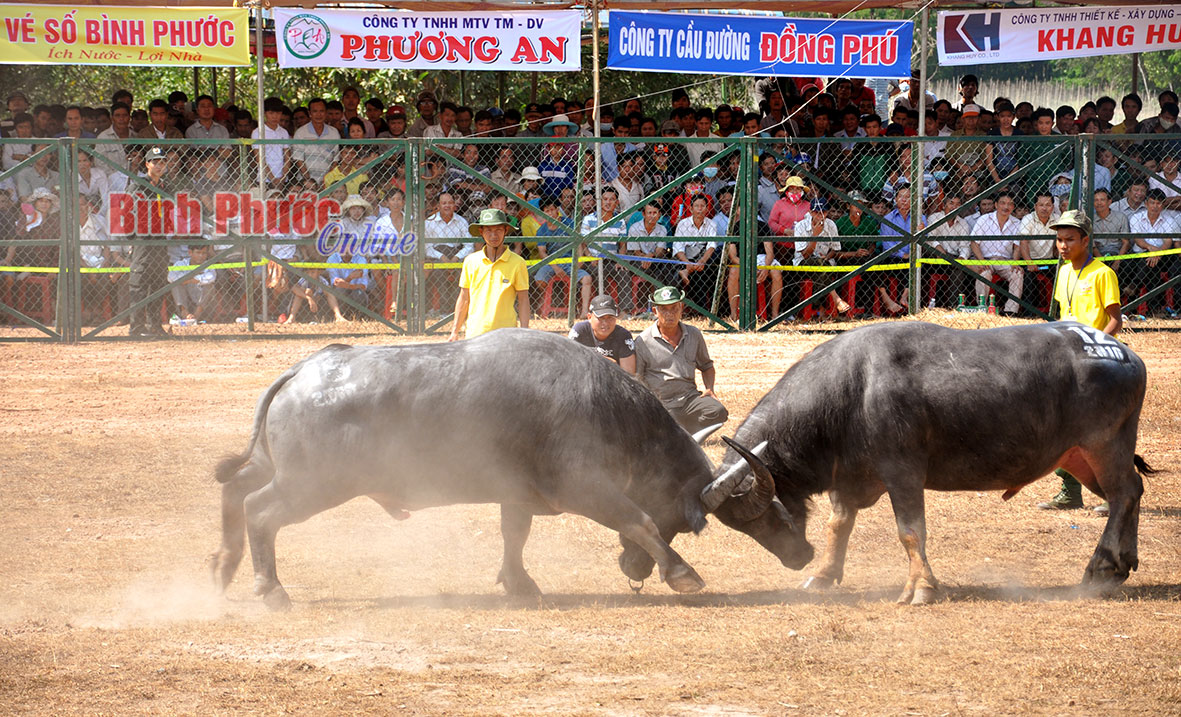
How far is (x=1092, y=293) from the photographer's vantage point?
27.8 feet

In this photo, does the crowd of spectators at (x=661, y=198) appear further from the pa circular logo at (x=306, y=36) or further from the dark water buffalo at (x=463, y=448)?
the dark water buffalo at (x=463, y=448)

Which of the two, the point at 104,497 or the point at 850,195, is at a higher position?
the point at 850,195

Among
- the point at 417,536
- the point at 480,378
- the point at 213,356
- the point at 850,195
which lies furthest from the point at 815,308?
the point at 480,378

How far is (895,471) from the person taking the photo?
6.94 metres

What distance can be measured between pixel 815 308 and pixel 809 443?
9919 millimetres

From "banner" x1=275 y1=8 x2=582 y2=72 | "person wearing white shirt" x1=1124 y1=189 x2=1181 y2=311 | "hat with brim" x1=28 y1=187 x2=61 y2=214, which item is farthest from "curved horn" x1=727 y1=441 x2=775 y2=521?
"hat with brim" x1=28 y1=187 x2=61 y2=214

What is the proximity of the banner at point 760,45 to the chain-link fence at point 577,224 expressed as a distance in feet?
3.20

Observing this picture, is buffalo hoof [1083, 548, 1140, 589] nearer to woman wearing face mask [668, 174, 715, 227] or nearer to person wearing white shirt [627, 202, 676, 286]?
person wearing white shirt [627, 202, 676, 286]

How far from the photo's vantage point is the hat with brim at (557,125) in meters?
17.3

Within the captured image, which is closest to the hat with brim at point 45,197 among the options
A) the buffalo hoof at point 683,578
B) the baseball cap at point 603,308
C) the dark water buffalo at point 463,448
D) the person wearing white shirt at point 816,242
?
the person wearing white shirt at point 816,242

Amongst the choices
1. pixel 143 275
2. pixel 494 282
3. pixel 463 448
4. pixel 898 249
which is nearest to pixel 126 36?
pixel 143 275

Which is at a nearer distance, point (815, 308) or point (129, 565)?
point (129, 565)

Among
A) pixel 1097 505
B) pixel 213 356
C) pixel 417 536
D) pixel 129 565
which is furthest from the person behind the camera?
pixel 213 356

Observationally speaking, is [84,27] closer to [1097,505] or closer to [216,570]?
[216,570]
